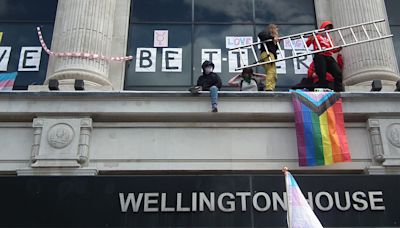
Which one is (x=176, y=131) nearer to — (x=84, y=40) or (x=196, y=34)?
(x=84, y=40)

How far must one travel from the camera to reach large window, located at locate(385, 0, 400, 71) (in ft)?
47.8

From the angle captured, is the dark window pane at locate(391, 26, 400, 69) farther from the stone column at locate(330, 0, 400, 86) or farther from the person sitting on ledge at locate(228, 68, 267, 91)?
the person sitting on ledge at locate(228, 68, 267, 91)

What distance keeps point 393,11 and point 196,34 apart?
6.14m

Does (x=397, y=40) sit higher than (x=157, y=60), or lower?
higher

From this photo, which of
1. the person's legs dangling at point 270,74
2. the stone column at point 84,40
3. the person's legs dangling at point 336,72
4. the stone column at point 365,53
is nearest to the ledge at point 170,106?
the person's legs dangling at point 270,74

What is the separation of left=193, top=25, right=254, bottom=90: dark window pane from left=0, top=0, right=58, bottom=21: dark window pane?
4.46m

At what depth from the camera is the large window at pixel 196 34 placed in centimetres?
1388

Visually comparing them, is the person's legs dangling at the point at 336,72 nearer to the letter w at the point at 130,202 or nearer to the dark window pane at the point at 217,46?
the dark window pane at the point at 217,46

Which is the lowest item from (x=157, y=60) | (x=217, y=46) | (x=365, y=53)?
(x=365, y=53)

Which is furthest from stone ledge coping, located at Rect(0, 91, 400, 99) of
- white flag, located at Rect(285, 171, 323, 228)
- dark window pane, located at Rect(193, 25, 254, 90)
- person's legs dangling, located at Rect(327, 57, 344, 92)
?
white flag, located at Rect(285, 171, 323, 228)

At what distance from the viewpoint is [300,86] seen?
12727mm

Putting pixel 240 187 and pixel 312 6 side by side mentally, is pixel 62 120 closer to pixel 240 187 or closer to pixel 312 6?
pixel 240 187

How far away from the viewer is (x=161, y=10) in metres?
14.8

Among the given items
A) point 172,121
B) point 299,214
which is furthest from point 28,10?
point 299,214
